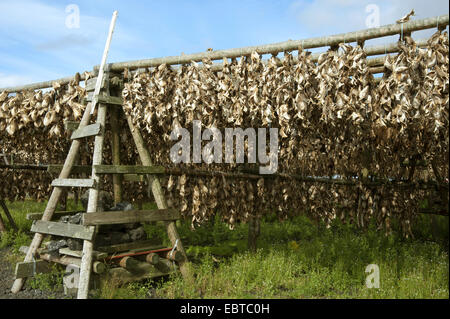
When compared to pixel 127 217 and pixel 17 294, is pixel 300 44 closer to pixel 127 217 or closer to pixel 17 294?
pixel 127 217

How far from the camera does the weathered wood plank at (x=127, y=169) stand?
541 centimetres

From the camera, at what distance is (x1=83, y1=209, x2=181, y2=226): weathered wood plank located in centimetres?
517

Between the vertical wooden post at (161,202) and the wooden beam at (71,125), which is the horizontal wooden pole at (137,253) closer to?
the vertical wooden post at (161,202)

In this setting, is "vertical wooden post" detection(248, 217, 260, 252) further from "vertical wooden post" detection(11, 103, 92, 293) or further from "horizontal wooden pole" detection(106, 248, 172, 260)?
"vertical wooden post" detection(11, 103, 92, 293)

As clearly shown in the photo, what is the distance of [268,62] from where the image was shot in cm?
514

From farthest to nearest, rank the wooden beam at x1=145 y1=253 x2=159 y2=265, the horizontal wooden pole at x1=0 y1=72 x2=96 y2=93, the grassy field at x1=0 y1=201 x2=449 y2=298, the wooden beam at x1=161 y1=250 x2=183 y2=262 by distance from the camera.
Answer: the horizontal wooden pole at x1=0 y1=72 x2=96 y2=93, the wooden beam at x1=161 y1=250 x2=183 y2=262, the wooden beam at x1=145 y1=253 x2=159 y2=265, the grassy field at x1=0 y1=201 x2=449 y2=298

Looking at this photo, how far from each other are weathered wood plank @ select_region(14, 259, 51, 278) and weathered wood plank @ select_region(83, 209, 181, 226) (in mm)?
1305

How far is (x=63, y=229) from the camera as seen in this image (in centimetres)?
546

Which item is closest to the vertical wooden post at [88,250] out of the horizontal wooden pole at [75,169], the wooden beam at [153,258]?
the wooden beam at [153,258]

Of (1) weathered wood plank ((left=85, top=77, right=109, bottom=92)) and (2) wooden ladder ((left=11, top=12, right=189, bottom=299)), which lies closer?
(2) wooden ladder ((left=11, top=12, right=189, bottom=299))

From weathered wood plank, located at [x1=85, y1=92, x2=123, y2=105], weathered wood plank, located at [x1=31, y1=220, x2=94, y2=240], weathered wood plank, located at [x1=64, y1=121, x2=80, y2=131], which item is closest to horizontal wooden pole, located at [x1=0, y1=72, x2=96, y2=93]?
weathered wood plank, located at [x1=85, y1=92, x2=123, y2=105]

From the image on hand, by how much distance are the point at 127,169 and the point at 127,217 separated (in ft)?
2.21

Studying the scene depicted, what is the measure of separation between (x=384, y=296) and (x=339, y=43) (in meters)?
3.27
